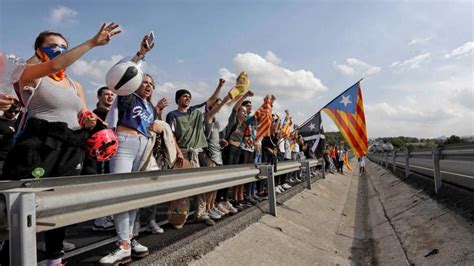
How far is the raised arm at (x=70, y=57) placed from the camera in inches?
94.7

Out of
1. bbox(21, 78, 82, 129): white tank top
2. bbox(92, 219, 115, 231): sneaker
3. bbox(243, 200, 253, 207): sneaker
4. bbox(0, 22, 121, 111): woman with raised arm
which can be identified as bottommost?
bbox(243, 200, 253, 207): sneaker

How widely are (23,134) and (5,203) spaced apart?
113 centimetres

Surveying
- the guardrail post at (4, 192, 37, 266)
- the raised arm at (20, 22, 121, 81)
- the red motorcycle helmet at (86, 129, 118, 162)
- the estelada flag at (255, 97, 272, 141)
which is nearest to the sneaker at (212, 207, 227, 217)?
the estelada flag at (255, 97, 272, 141)

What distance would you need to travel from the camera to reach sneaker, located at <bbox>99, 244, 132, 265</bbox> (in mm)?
2898

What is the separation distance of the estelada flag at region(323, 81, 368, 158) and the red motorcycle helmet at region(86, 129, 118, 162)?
9.38 meters

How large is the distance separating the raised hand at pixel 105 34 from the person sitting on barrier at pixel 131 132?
0.87 meters

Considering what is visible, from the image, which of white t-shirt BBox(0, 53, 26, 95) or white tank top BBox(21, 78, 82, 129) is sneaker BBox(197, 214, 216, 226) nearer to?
white tank top BBox(21, 78, 82, 129)

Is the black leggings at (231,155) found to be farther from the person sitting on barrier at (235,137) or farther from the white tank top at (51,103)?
the white tank top at (51,103)

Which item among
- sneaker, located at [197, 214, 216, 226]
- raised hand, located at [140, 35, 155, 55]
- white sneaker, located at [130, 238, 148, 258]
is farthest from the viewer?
sneaker, located at [197, 214, 216, 226]

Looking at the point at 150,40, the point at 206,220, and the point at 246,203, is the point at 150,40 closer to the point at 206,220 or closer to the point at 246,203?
the point at 206,220

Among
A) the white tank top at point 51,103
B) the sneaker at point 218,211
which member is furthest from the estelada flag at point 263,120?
the white tank top at point 51,103

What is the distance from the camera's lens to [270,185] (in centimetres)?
596

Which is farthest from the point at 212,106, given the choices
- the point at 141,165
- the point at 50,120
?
the point at 50,120

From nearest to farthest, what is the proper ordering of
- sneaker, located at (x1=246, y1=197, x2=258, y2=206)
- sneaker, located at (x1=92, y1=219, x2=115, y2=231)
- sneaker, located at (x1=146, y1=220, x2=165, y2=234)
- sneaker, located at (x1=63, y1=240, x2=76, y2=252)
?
sneaker, located at (x1=63, y1=240, x2=76, y2=252) → sneaker, located at (x1=146, y1=220, x2=165, y2=234) → sneaker, located at (x1=92, y1=219, x2=115, y2=231) → sneaker, located at (x1=246, y1=197, x2=258, y2=206)
